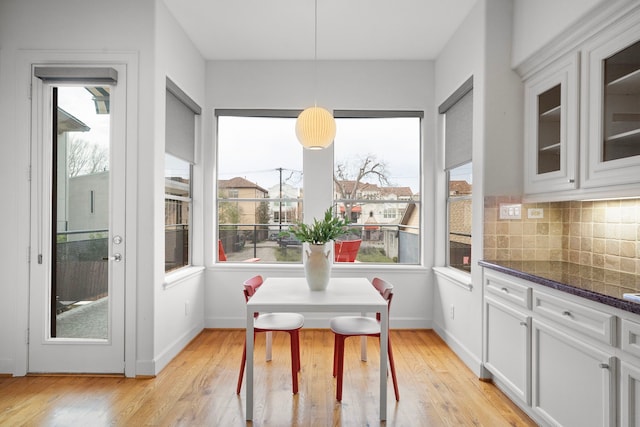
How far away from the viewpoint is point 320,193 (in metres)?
4.42

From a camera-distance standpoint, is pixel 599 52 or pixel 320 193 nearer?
pixel 599 52

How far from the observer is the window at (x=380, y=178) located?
14.8 feet

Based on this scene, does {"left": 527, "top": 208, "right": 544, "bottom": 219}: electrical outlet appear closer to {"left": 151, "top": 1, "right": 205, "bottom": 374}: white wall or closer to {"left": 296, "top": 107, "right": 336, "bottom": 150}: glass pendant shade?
{"left": 296, "top": 107, "right": 336, "bottom": 150}: glass pendant shade

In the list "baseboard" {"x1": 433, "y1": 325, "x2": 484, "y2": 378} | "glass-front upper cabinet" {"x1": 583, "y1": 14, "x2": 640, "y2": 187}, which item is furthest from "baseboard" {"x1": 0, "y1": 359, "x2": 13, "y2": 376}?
"glass-front upper cabinet" {"x1": 583, "y1": 14, "x2": 640, "y2": 187}

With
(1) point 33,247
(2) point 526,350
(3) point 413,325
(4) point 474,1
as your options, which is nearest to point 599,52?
(4) point 474,1

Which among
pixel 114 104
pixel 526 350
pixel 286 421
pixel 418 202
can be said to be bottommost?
pixel 286 421

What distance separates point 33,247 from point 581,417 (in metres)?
3.78

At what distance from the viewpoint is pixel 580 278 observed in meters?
2.18

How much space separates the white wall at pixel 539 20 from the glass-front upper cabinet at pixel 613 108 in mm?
216

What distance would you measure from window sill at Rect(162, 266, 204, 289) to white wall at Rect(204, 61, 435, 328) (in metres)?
0.26

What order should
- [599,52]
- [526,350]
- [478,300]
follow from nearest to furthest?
[599,52], [526,350], [478,300]

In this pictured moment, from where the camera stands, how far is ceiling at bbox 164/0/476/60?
330 centimetres

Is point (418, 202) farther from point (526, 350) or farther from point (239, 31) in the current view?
point (239, 31)

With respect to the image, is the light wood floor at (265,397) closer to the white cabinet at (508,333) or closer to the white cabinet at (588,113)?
the white cabinet at (508,333)
